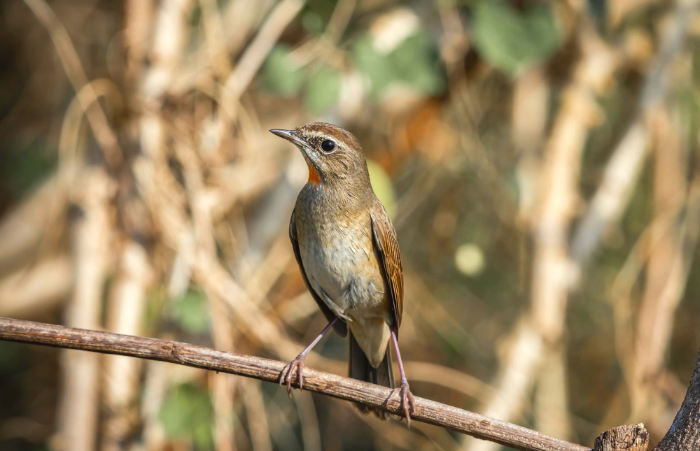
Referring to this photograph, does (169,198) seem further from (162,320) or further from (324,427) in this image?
(324,427)

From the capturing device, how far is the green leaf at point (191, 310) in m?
4.10

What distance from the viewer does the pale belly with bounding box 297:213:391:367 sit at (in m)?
3.52

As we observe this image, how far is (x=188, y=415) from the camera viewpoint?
4.15 metres

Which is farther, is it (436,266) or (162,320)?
(436,266)

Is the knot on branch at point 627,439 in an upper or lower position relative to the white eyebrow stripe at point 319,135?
lower

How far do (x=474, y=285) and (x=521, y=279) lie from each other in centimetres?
135

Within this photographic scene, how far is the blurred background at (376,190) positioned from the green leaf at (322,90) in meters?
Result: 0.02

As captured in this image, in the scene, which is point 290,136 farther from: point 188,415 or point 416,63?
point 188,415

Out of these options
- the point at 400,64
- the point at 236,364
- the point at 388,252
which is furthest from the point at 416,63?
the point at 236,364

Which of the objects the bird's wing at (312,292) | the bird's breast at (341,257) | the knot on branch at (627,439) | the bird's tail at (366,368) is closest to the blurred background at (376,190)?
the bird's wing at (312,292)

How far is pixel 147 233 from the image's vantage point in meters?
4.48

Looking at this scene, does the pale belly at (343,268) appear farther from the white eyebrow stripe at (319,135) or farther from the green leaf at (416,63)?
the green leaf at (416,63)

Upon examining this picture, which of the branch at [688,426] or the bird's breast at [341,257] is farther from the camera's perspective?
the bird's breast at [341,257]

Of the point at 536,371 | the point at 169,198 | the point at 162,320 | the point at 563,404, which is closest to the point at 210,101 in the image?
the point at 169,198
